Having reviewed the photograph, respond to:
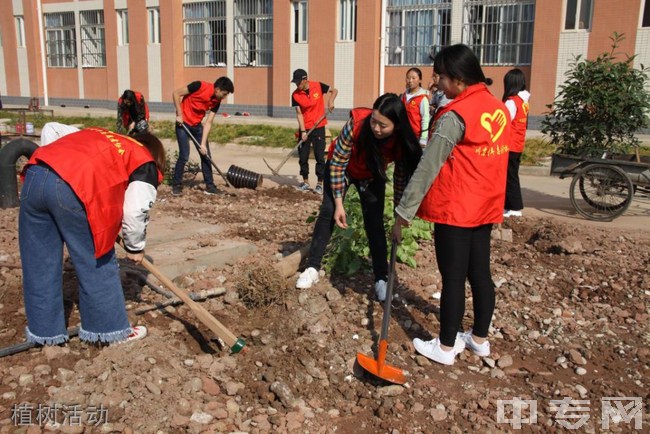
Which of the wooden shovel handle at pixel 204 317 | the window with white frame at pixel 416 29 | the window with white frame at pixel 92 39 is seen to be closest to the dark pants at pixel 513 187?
the wooden shovel handle at pixel 204 317

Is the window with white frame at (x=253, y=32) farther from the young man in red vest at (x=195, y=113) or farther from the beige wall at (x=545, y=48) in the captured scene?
the young man in red vest at (x=195, y=113)

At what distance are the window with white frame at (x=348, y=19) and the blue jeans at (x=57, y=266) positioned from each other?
1567cm

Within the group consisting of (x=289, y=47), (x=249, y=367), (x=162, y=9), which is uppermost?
(x=162, y=9)

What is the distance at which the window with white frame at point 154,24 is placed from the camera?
22438 millimetres

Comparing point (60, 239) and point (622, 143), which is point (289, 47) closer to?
point (622, 143)

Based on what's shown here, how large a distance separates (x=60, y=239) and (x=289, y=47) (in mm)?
16747

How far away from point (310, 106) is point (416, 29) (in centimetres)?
949

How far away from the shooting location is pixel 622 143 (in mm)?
7473

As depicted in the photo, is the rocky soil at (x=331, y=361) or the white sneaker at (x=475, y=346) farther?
the white sneaker at (x=475, y=346)

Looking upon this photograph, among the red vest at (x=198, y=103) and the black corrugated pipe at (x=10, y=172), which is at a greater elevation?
the red vest at (x=198, y=103)

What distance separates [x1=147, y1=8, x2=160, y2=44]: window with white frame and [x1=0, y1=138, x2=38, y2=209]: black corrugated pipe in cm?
1685

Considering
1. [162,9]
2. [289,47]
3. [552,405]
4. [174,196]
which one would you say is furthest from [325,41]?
[552,405]

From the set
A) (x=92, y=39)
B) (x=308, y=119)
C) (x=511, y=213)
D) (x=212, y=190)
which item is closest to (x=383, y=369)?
(x=511, y=213)

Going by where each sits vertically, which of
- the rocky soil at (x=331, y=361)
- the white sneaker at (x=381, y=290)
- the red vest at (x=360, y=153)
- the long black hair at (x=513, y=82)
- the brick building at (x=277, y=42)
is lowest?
the rocky soil at (x=331, y=361)
